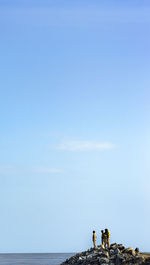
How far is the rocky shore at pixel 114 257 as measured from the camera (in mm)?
43156

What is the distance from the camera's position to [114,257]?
45344mm

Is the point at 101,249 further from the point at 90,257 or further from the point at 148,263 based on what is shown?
the point at 148,263

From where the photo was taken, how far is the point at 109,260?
45.1 m

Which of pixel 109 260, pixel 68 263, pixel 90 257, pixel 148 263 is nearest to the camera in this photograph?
pixel 148 263

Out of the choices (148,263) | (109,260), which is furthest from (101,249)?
(148,263)

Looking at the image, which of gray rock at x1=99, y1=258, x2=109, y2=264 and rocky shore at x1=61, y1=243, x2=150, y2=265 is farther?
gray rock at x1=99, y1=258, x2=109, y2=264

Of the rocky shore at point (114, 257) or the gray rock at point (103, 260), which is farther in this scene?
the gray rock at point (103, 260)

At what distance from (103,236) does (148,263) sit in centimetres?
888

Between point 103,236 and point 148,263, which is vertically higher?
point 103,236

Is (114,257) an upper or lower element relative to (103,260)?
upper

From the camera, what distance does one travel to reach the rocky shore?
4316 cm

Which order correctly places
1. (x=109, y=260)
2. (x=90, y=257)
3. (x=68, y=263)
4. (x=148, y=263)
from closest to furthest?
(x=148, y=263) → (x=109, y=260) → (x=90, y=257) → (x=68, y=263)

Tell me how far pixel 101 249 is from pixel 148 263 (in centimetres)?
906

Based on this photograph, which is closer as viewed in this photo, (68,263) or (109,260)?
(109,260)
